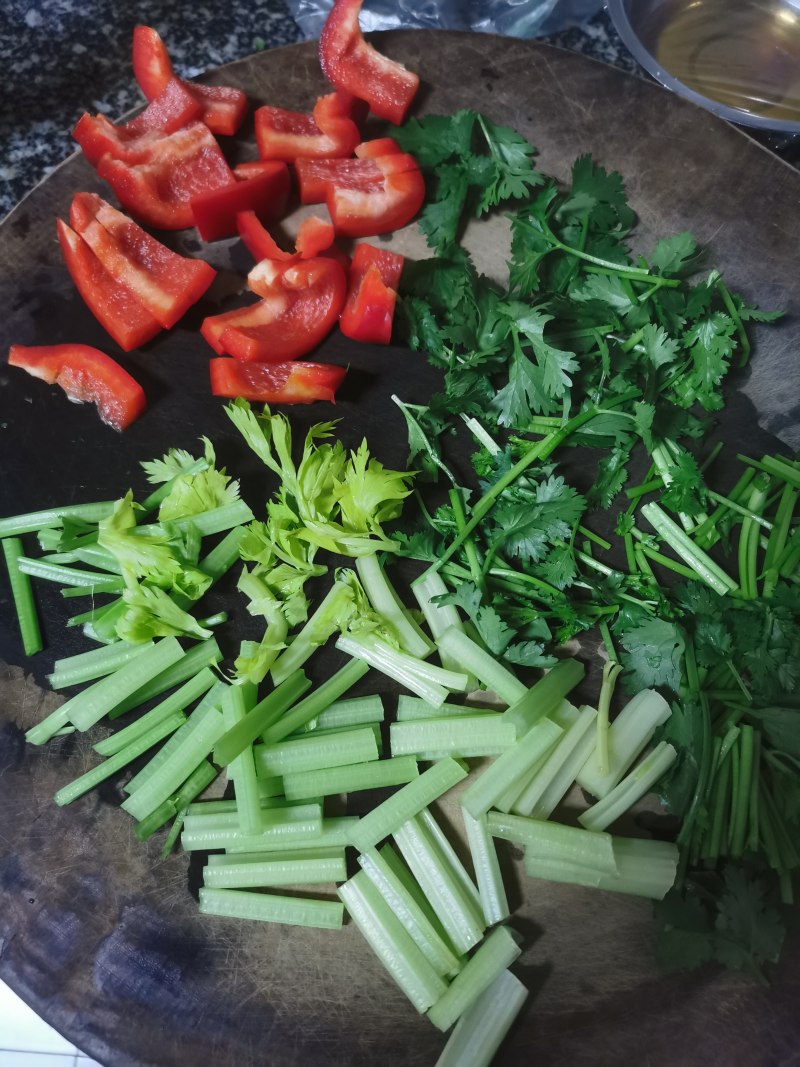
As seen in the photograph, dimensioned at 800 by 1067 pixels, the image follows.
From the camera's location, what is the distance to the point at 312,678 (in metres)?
2.54

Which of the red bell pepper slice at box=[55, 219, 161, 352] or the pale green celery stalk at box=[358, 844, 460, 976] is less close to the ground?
the red bell pepper slice at box=[55, 219, 161, 352]

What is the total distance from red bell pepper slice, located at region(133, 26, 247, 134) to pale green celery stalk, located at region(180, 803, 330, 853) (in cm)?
235

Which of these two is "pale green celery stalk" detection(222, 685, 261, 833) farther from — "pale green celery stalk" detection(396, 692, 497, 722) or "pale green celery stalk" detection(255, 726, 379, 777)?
"pale green celery stalk" detection(396, 692, 497, 722)

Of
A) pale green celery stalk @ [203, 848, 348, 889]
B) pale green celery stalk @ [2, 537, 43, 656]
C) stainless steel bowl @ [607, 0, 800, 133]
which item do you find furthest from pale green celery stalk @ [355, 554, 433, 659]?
stainless steel bowl @ [607, 0, 800, 133]

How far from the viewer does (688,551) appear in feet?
8.46

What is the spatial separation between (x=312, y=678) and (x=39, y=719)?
82 cm

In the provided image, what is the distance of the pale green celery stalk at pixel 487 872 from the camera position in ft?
7.46

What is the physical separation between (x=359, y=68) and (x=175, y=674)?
7.17 ft

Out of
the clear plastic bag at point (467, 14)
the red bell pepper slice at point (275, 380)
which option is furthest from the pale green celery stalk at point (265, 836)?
the clear plastic bag at point (467, 14)

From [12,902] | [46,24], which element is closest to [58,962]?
[12,902]

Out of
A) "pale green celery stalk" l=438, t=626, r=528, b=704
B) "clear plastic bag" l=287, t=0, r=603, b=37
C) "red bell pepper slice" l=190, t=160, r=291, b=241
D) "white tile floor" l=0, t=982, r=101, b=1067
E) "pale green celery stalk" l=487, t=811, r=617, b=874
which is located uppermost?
"clear plastic bag" l=287, t=0, r=603, b=37

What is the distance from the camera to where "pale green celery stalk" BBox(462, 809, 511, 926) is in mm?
2273

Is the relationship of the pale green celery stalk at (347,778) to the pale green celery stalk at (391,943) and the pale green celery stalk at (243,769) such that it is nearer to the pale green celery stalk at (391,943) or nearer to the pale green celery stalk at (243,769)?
the pale green celery stalk at (243,769)

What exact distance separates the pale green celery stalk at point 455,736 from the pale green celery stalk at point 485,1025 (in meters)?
0.60
